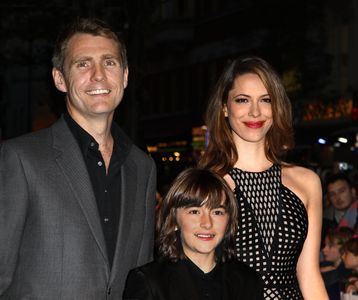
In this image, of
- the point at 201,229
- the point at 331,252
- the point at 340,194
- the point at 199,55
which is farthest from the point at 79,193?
the point at 199,55

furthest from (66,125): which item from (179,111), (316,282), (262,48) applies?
(179,111)

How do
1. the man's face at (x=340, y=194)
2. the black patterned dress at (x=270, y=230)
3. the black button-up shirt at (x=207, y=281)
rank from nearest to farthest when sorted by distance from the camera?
the black button-up shirt at (x=207, y=281), the black patterned dress at (x=270, y=230), the man's face at (x=340, y=194)

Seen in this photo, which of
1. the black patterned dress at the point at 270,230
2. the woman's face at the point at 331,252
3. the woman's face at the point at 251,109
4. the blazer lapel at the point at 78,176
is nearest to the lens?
the blazer lapel at the point at 78,176

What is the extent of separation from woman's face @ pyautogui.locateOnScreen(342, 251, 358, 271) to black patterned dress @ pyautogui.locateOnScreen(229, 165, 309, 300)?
3.45m

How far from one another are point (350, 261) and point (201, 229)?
13.5ft

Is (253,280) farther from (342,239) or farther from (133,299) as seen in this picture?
(342,239)

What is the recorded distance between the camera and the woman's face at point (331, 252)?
8836 millimetres

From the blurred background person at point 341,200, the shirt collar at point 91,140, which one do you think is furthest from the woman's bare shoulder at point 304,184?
the blurred background person at point 341,200

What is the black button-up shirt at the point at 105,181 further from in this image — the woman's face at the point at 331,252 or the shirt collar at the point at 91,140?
the woman's face at the point at 331,252

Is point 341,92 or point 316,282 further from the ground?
point 341,92

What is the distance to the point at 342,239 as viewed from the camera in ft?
29.0

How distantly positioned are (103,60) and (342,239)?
5319 millimetres

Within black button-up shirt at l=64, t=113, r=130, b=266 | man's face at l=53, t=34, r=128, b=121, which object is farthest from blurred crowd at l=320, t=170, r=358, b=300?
man's face at l=53, t=34, r=128, b=121

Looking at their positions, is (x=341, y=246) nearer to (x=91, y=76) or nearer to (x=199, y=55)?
(x=91, y=76)
